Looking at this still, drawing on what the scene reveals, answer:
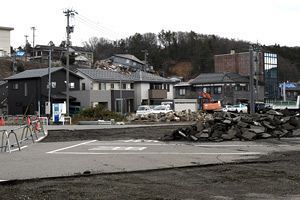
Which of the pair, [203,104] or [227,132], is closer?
[227,132]

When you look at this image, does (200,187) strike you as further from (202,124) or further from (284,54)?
(284,54)

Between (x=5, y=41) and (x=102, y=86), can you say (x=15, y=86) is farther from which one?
(x=5, y=41)

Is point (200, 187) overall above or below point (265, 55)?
below

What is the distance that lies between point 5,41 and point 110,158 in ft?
323

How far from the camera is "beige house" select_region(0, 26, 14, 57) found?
105125mm

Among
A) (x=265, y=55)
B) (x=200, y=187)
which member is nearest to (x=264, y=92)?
(x=265, y=55)

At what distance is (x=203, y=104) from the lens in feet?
211

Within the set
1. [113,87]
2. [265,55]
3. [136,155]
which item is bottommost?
[136,155]

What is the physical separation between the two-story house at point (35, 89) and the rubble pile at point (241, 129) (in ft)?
140

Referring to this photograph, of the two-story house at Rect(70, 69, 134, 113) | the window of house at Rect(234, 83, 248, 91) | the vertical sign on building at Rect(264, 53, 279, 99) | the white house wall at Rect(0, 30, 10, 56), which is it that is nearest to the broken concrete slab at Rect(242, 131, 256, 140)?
the two-story house at Rect(70, 69, 134, 113)

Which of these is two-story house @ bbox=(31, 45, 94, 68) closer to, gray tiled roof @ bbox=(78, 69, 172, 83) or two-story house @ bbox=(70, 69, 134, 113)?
gray tiled roof @ bbox=(78, 69, 172, 83)

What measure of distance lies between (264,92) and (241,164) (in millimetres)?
94797

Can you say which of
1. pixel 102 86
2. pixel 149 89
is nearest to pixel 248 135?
pixel 102 86

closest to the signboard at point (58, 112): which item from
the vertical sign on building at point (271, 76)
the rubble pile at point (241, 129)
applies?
the rubble pile at point (241, 129)
